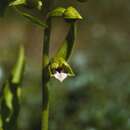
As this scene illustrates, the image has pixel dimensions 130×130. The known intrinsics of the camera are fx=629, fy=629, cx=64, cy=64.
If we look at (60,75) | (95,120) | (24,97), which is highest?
(60,75)

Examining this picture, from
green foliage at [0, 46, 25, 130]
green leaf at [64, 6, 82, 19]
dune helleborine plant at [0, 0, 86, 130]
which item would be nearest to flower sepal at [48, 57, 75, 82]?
dune helleborine plant at [0, 0, 86, 130]

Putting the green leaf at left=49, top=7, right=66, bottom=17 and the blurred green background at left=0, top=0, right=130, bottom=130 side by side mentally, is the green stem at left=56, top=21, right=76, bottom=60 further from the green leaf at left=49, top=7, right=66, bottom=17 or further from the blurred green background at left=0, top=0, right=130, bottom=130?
the blurred green background at left=0, top=0, right=130, bottom=130

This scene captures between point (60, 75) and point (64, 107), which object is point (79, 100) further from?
point (60, 75)

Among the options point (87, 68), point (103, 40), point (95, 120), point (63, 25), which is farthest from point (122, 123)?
point (63, 25)

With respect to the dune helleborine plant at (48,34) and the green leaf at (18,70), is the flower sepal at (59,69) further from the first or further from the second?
the green leaf at (18,70)

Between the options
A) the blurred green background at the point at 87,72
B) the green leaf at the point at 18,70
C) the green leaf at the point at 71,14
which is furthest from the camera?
the blurred green background at the point at 87,72

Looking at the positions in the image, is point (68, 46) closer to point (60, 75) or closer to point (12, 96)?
point (60, 75)

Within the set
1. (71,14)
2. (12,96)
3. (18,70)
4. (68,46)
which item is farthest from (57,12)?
(12,96)

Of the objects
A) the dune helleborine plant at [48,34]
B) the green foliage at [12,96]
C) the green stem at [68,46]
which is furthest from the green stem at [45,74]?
the green foliage at [12,96]
